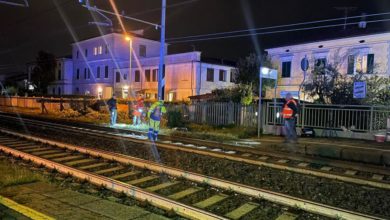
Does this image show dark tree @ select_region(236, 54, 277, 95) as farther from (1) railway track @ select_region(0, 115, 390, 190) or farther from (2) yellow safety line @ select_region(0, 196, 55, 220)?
(2) yellow safety line @ select_region(0, 196, 55, 220)

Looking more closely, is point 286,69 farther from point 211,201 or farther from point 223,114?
point 211,201

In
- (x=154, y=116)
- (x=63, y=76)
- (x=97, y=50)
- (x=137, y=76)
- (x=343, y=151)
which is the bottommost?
(x=343, y=151)

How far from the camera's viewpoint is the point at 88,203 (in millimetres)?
5996

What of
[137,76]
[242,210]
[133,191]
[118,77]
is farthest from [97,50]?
[242,210]

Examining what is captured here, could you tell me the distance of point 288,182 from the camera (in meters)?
7.89

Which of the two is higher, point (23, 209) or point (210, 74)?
point (210, 74)

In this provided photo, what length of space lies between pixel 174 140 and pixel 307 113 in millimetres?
6879

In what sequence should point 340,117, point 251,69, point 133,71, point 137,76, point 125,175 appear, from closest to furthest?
point 125,175
point 340,117
point 251,69
point 137,76
point 133,71

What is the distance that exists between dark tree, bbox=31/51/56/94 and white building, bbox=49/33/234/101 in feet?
10.0

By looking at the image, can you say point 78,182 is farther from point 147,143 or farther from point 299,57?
point 299,57

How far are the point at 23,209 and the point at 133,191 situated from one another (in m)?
1.89

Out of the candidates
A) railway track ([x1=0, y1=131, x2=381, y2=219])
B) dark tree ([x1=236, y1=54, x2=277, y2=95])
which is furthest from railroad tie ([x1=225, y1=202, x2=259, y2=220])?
dark tree ([x1=236, y1=54, x2=277, y2=95])

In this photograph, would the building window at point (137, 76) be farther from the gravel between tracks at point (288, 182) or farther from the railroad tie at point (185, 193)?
the railroad tie at point (185, 193)

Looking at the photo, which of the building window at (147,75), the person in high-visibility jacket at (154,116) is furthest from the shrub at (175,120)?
the building window at (147,75)
